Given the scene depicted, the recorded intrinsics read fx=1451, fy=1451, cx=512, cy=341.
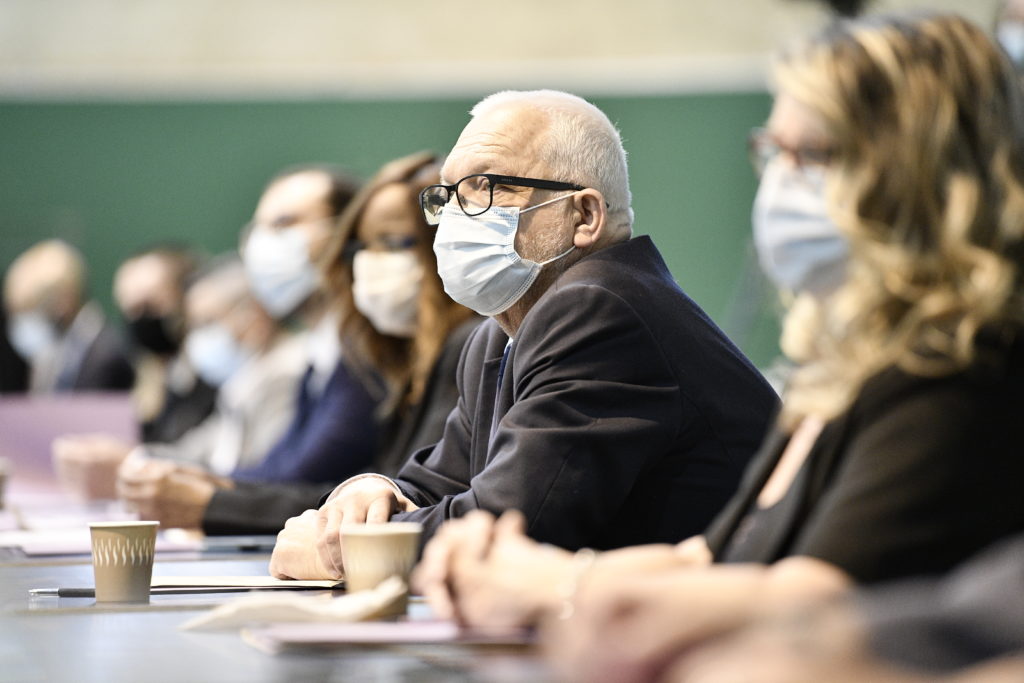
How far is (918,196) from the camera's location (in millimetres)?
1388

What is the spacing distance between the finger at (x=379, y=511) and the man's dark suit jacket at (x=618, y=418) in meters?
0.02

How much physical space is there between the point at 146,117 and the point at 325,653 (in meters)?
8.84

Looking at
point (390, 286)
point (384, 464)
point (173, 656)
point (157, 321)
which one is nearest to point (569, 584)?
point (173, 656)

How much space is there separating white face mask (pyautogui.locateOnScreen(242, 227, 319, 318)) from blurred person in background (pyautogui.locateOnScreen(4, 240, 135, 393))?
2.89m

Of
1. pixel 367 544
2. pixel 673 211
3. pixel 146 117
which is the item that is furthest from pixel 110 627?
pixel 146 117

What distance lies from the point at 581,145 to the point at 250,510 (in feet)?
4.13

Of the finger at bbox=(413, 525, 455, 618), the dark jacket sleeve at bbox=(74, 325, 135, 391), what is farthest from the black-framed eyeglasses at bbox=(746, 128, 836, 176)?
the dark jacket sleeve at bbox=(74, 325, 135, 391)

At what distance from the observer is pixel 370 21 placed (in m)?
9.57

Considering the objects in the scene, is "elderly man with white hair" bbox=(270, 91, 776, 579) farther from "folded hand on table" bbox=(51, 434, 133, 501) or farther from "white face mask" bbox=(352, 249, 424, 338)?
"folded hand on table" bbox=(51, 434, 133, 501)

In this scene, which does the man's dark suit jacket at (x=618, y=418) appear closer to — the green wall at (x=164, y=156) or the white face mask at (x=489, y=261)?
the white face mask at (x=489, y=261)

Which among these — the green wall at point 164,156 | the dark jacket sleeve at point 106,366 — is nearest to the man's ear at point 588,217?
the dark jacket sleeve at point 106,366

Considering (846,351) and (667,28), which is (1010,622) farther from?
(667,28)

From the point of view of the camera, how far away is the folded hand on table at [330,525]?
2172mm

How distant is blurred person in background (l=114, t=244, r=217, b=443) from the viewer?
7559mm
